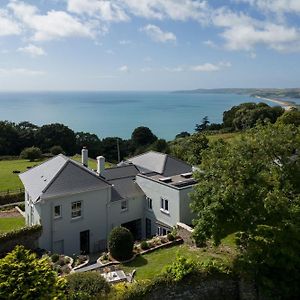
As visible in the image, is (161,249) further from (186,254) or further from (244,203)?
(244,203)

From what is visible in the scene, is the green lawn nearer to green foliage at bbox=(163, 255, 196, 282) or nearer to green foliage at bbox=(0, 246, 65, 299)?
green foliage at bbox=(163, 255, 196, 282)

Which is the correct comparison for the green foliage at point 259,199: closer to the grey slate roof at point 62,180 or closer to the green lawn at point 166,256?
the green lawn at point 166,256

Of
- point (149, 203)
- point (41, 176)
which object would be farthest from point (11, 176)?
point (149, 203)

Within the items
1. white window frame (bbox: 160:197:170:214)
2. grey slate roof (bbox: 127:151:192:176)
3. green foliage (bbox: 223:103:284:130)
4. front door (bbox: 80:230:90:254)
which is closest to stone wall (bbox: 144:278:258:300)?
white window frame (bbox: 160:197:170:214)

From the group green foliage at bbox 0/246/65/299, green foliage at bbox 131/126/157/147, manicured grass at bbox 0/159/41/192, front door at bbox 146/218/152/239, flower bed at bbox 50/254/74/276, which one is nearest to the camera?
green foliage at bbox 0/246/65/299

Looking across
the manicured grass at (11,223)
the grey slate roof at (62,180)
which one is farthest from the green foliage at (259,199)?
the manicured grass at (11,223)
